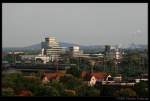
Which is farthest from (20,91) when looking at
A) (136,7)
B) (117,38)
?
(136,7)

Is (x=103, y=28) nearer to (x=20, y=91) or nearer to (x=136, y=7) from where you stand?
(x=136, y=7)

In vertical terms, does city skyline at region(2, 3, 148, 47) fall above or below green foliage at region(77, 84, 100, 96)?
above

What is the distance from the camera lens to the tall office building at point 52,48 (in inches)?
112

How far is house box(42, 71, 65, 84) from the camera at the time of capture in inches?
111

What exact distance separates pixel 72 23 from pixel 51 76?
1.54 ft

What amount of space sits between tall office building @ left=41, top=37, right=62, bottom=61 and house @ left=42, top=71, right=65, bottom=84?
123mm

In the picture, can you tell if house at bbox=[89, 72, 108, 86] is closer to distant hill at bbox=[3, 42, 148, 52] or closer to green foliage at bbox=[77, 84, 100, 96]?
green foliage at bbox=[77, 84, 100, 96]

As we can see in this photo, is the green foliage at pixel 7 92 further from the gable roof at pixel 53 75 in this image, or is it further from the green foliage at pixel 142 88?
the green foliage at pixel 142 88

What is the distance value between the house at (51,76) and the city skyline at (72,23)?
0.91ft

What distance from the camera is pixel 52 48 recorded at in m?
2.86

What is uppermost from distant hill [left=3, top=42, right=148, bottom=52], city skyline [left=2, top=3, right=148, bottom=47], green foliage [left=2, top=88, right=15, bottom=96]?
city skyline [left=2, top=3, right=148, bottom=47]

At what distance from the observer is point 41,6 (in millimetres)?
2848

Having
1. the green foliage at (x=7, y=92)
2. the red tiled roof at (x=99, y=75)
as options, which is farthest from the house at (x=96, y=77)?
the green foliage at (x=7, y=92)

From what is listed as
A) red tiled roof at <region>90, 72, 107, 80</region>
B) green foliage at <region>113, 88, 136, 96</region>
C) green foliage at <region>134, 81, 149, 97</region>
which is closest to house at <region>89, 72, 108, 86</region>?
red tiled roof at <region>90, 72, 107, 80</region>
